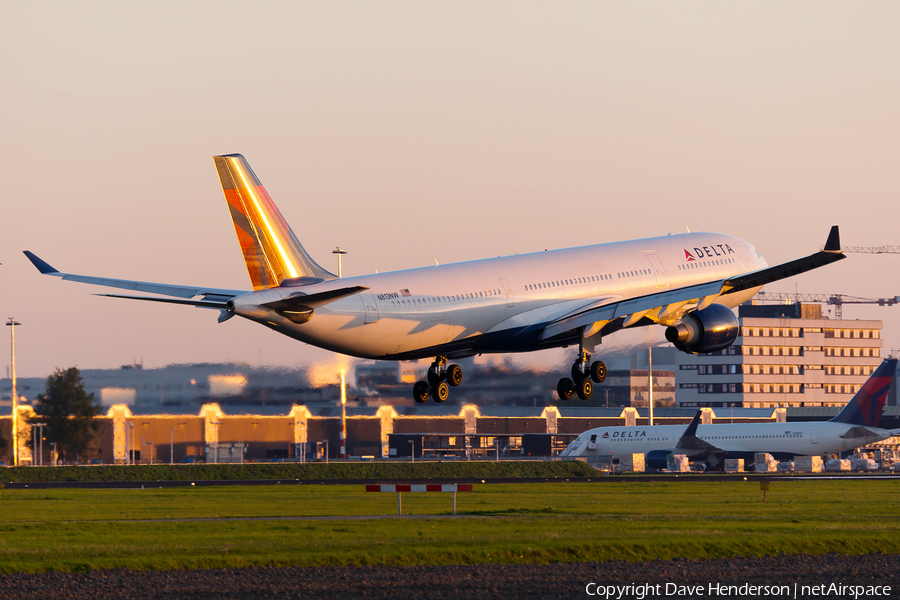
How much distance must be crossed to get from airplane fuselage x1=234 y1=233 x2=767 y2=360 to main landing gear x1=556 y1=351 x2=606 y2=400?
46.2 inches

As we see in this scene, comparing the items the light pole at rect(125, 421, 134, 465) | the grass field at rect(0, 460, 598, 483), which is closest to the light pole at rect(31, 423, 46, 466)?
the light pole at rect(125, 421, 134, 465)

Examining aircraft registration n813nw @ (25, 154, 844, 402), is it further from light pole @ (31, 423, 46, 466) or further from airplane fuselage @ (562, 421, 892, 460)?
light pole @ (31, 423, 46, 466)

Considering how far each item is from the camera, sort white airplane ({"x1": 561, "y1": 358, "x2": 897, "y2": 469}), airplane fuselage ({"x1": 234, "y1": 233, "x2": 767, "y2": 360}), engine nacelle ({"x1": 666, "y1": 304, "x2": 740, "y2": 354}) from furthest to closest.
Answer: white airplane ({"x1": 561, "y1": 358, "x2": 897, "y2": 469})
engine nacelle ({"x1": 666, "y1": 304, "x2": 740, "y2": 354})
airplane fuselage ({"x1": 234, "y1": 233, "x2": 767, "y2": 360})

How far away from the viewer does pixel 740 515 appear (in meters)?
58.2

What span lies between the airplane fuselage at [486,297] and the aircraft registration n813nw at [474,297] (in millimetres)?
47

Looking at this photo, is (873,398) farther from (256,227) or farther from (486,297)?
(256,227)

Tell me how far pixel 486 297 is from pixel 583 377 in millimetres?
4804

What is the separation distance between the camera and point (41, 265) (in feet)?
134

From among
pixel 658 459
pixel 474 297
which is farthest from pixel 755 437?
pixel 474 297

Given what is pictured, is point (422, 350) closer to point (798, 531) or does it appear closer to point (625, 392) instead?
point (798, 531)

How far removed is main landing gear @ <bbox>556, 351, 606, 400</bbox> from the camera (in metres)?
44.5

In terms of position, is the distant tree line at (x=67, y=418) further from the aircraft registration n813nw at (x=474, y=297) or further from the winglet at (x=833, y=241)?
the winglet at (x=833, y=241)

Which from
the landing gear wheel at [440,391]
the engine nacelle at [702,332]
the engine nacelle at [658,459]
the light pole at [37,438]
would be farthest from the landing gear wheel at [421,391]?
the engine nacelle at [658,459]

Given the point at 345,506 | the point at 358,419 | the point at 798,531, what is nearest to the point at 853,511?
the point at 798,531
